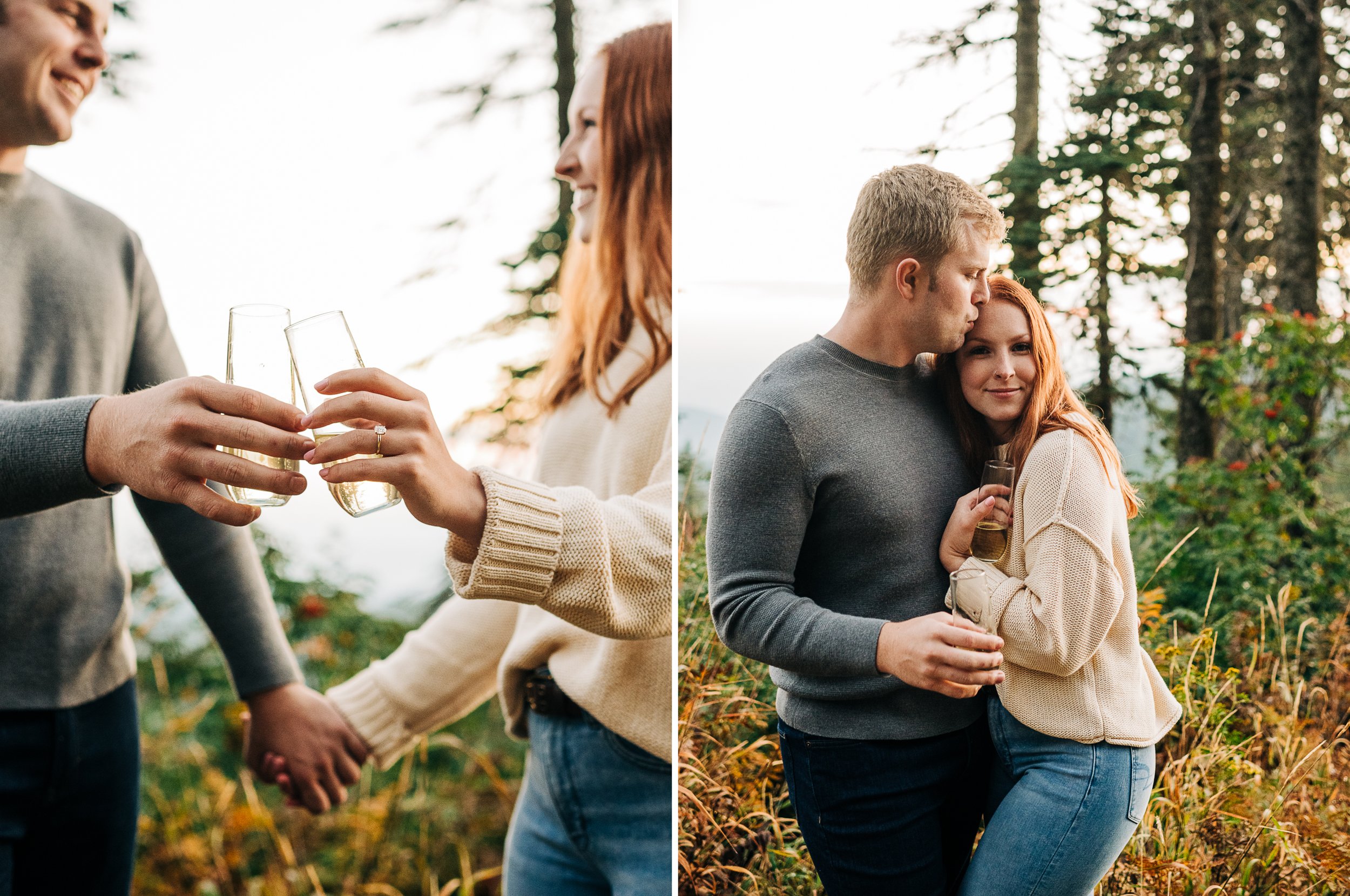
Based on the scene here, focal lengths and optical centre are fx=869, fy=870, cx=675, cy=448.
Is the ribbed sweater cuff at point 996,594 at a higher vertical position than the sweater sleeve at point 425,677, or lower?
higher

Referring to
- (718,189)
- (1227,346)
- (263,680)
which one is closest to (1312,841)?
(1227,346)

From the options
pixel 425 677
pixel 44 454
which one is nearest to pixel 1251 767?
pixel 425 677

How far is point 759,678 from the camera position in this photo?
1579 mm

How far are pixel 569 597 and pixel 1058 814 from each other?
0.84 m

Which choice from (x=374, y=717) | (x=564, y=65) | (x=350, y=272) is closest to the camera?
(x=374, y=717)

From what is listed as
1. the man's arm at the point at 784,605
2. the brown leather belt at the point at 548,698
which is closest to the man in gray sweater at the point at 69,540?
the brown leather belt at the point at 548,698

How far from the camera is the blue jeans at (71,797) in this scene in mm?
1284

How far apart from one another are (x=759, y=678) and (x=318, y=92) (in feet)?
4.92

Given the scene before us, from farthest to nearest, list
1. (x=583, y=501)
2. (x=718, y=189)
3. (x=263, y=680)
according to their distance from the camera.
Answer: (x=718, y=189) < (x=263, y=680) < (x=583, y=501)

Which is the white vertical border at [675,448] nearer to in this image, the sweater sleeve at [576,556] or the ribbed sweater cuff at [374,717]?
the sweater sleeve at [576,556]

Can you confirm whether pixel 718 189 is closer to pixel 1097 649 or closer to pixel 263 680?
pixel 1097 649

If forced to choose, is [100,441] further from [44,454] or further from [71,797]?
[71,797]

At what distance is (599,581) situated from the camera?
113 centimetres

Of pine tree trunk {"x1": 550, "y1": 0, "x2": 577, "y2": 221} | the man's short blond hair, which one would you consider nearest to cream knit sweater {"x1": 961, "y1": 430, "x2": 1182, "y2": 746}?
the man's short blond hair
